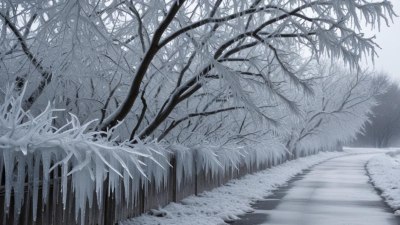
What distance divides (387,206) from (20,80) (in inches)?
352

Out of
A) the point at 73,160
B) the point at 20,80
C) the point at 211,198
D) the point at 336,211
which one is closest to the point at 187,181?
the point at 211,198

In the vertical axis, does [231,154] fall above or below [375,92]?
below

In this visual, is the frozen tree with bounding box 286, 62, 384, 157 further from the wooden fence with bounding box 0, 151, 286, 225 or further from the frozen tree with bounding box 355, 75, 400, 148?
the frozen tree with bounding box 355, 75, 400, 148

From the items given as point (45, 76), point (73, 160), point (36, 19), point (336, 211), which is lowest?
point (336, 211)

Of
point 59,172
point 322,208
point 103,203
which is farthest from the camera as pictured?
point 322,208

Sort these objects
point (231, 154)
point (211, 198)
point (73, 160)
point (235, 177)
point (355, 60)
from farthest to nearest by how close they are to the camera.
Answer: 1. point (235, 177)
2. point (231, 154)
3. point (211, 198)
4. point (355, 60)
5. point (73, 160)

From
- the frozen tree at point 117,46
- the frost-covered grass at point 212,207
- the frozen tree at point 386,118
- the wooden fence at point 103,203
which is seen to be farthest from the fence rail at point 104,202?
the frozen tree at point 386,118

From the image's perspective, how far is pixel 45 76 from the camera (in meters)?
8.38

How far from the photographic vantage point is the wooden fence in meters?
5.65

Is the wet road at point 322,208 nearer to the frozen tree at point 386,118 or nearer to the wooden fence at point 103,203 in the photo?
the wooden fence at point 103,203

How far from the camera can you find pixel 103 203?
27.8 feet

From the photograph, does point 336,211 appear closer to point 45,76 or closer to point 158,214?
point 158,214

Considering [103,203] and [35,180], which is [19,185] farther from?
[103,203]

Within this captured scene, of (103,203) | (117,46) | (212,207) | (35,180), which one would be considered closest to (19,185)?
(35,180)
